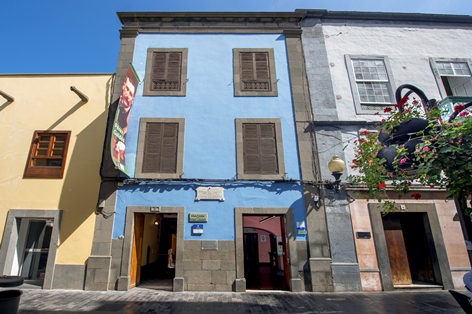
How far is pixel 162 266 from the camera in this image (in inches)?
447

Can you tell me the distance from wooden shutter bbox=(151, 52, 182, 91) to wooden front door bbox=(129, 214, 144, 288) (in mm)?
4797

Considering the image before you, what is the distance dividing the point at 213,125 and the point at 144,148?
2.51 m

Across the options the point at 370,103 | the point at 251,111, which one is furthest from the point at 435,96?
the point at 251,111

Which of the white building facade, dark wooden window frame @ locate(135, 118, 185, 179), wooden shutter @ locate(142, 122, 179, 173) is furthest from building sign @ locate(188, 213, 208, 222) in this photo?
the white building facade

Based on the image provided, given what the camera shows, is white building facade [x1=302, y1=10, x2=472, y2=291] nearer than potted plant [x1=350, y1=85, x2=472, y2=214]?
No

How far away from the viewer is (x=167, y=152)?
8680 millimetres

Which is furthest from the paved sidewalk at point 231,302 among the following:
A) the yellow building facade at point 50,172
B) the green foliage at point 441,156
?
the green foliage at point 441,156

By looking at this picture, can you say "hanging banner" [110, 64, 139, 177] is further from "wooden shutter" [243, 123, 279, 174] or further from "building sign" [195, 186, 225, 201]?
"wooden shutter" [243, 123, 279, 174]

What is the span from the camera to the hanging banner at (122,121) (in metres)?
7.45

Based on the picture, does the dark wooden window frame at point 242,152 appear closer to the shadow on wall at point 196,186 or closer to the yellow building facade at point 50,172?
the shadow on wall at point 196,186

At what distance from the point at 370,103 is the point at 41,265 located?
12630mm

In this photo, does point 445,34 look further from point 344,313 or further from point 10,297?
point 10,297

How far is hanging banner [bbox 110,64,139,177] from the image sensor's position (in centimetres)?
745

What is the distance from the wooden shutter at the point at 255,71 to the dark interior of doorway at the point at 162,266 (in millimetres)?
6832
